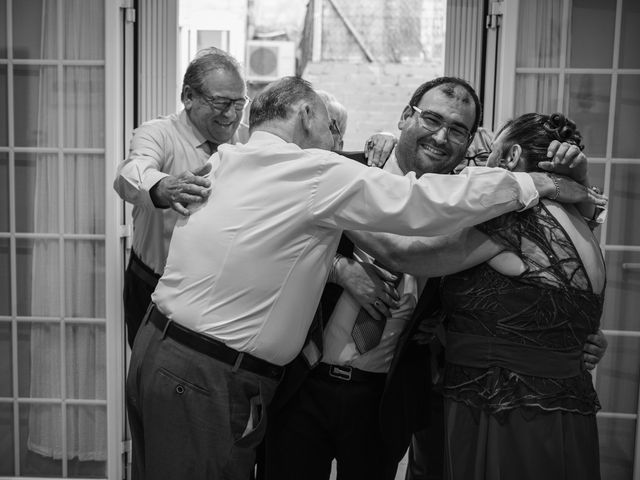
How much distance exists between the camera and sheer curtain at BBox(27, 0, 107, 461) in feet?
10.9

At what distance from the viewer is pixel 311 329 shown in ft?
6.64

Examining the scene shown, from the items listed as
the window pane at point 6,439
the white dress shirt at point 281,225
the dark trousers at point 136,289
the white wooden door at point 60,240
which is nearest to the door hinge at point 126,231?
the white wooden door at point 60,240

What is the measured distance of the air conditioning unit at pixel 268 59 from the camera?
1008cm

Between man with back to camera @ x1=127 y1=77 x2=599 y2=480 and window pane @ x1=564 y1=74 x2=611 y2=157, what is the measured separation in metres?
1.55

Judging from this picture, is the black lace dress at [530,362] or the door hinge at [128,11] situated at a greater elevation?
the door hinge at [128,11]

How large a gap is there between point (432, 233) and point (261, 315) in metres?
0.47

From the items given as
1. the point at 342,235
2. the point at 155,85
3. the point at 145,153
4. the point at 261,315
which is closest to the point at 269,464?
the point at 261,315

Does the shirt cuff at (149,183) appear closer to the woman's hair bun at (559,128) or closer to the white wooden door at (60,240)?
the white wooden door at (60,240)

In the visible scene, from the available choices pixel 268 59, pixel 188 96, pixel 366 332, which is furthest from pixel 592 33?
pixel 268 59

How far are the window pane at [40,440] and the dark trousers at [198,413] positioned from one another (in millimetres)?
1704

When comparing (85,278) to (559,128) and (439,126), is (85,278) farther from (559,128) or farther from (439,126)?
(559,128)

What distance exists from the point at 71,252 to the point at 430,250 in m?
2.08

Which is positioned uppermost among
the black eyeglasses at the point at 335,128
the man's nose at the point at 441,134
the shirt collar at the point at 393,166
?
the black eyeglasses at the point at 335,128

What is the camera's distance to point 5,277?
340cm
